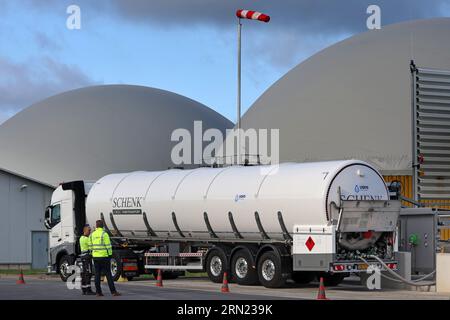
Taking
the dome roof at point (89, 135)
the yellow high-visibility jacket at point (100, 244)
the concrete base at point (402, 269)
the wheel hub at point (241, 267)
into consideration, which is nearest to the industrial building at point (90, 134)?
the dome roof at point (89, 135)

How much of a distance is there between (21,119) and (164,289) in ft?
136

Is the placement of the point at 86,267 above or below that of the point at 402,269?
above

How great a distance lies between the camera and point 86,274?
24.8 meters

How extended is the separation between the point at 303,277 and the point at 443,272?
5250mm

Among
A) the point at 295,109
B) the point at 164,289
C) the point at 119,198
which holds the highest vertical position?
the point at 295,109

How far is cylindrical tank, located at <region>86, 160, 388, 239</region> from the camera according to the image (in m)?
26.5

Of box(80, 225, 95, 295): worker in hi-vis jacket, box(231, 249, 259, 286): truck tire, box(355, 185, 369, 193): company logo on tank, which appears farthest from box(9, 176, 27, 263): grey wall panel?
box(355, 185, 369, 193): company logo on tank

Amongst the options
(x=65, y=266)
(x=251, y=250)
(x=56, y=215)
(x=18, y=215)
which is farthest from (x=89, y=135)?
(x=251, y=250)

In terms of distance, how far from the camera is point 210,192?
30.1 meters

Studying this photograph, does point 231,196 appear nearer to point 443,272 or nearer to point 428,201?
point 428,201

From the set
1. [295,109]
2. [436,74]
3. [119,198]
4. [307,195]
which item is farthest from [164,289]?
[295,109]

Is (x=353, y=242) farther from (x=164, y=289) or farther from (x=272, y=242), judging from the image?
(x=164, y=289)

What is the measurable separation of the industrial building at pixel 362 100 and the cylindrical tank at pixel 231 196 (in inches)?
210
